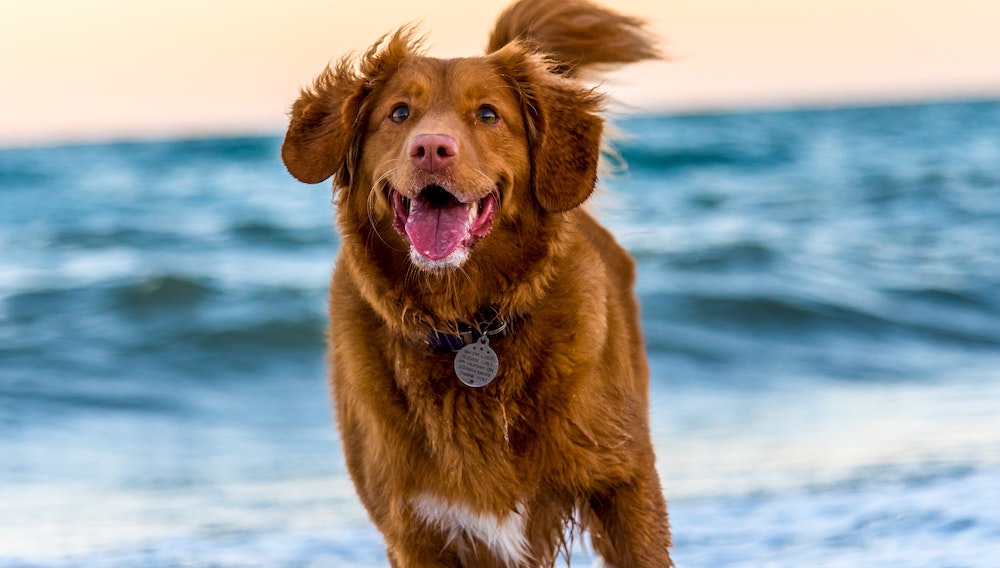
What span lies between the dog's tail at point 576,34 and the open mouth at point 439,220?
1.31 meters

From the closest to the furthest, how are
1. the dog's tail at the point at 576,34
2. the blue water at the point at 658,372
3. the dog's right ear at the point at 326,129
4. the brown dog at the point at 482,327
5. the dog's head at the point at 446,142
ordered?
the dog's head at the point at 446,142 → the brown dog at the point at 482,327 → the dog's right ear at the point at 326,129 → the dog's tail at the point at 576,34 → the blue water at the point at 658,372

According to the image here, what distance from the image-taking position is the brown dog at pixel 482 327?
359 centimetres

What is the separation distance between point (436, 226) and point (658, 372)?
5223 mm

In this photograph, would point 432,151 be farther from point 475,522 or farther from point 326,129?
point 475,522

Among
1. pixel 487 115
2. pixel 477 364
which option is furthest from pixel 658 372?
pixel 487 115

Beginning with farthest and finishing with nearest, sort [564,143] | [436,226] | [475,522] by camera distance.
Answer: [564,143]
[475,522]
[436,226]

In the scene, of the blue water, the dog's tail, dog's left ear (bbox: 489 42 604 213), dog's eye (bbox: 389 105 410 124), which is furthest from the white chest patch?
the dog's tail

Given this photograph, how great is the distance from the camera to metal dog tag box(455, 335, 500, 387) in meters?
3.64

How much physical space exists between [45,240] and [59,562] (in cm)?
967

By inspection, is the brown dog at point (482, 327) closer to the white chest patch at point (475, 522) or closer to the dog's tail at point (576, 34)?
the white chest patch at point (475, 522)

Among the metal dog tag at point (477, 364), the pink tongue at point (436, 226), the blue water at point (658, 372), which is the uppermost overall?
the pink tongue at point (436, 226)

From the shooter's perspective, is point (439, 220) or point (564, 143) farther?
point (564, 143)

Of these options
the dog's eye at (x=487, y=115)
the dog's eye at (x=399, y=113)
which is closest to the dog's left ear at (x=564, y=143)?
the dog's eye at (x=487, y=115)

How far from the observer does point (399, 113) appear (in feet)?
12.1
